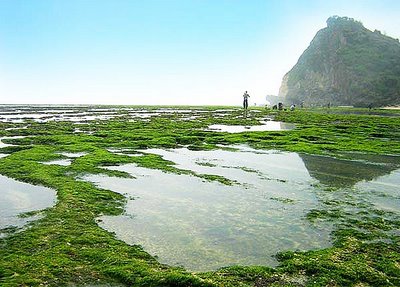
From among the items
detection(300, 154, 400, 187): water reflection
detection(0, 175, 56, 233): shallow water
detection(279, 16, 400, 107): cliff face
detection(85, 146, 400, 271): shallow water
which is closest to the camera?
detection(85, 146, 400, 271): shallow water

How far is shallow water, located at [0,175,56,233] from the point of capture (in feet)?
34.6

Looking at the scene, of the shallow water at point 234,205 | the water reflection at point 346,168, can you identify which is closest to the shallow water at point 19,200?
the shallow water at point 234,205

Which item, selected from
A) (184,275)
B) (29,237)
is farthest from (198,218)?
(29,237)

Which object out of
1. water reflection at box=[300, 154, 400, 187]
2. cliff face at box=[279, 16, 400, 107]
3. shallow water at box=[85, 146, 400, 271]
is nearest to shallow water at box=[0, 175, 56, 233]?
shallow water at box=[85, 146, 400, 271]

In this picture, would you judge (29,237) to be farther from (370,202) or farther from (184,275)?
(370,202)

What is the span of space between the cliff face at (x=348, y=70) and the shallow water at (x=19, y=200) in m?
128

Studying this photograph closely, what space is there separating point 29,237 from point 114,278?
3082 mm

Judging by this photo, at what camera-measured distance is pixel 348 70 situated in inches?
6166

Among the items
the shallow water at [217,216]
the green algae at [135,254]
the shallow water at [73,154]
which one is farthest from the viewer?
the shallow water at [73,154]

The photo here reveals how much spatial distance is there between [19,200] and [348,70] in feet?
537

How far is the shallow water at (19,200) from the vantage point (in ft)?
34.6

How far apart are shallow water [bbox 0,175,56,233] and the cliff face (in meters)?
128

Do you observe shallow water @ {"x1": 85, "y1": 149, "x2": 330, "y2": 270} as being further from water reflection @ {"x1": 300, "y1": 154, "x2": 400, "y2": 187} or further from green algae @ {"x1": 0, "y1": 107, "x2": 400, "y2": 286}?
water reflection @ {"x1": 300, "y1": 154, "x2": 400, "y2": 187}

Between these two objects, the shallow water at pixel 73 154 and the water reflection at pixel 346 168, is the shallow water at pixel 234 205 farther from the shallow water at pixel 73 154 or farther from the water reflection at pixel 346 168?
the shallow water at pixel 73 154
